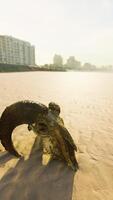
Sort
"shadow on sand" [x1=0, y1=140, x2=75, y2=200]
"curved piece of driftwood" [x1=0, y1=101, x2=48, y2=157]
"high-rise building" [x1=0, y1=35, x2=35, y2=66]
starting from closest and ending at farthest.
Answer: "shadow on sand" [x1=0, y1=140, x2=75, y2=200] < "curved piece of driftwood" [x1=0, y1=101, x2=48, y2=157] < "high-rise building" [x1=0, y1=35, x2=35, y2=66]

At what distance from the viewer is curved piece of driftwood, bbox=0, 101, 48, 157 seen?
304cm

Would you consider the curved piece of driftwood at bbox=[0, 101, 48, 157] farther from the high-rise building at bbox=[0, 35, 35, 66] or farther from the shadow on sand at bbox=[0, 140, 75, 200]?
the high-rise building at bbox=[0, 35, 35, 66]

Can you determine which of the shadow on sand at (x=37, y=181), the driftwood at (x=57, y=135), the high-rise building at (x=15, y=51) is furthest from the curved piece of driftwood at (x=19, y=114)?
the high-rise building at (x=15, y=51)

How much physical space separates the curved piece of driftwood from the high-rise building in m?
111

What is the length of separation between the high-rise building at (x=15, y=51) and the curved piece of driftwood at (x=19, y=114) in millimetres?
111497

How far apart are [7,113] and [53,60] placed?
456ft

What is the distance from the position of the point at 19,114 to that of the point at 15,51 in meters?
128

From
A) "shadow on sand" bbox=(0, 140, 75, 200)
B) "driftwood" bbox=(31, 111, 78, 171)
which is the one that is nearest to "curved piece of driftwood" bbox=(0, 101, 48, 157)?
"driftwood" bbox=(31, 111, 78, 171)

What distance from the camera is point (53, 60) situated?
140 m

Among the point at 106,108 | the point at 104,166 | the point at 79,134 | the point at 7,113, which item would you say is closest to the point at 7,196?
the point at 7,113

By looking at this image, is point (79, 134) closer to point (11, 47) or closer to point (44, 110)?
point (44, 110)

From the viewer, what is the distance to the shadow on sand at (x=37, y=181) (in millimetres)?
2798

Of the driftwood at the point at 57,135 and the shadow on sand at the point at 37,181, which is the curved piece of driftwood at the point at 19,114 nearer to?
the driftwood at the point at 57,135

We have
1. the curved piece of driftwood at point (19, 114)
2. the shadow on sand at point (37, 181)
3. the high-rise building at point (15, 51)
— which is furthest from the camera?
the high-rise building at point (15, 51)
